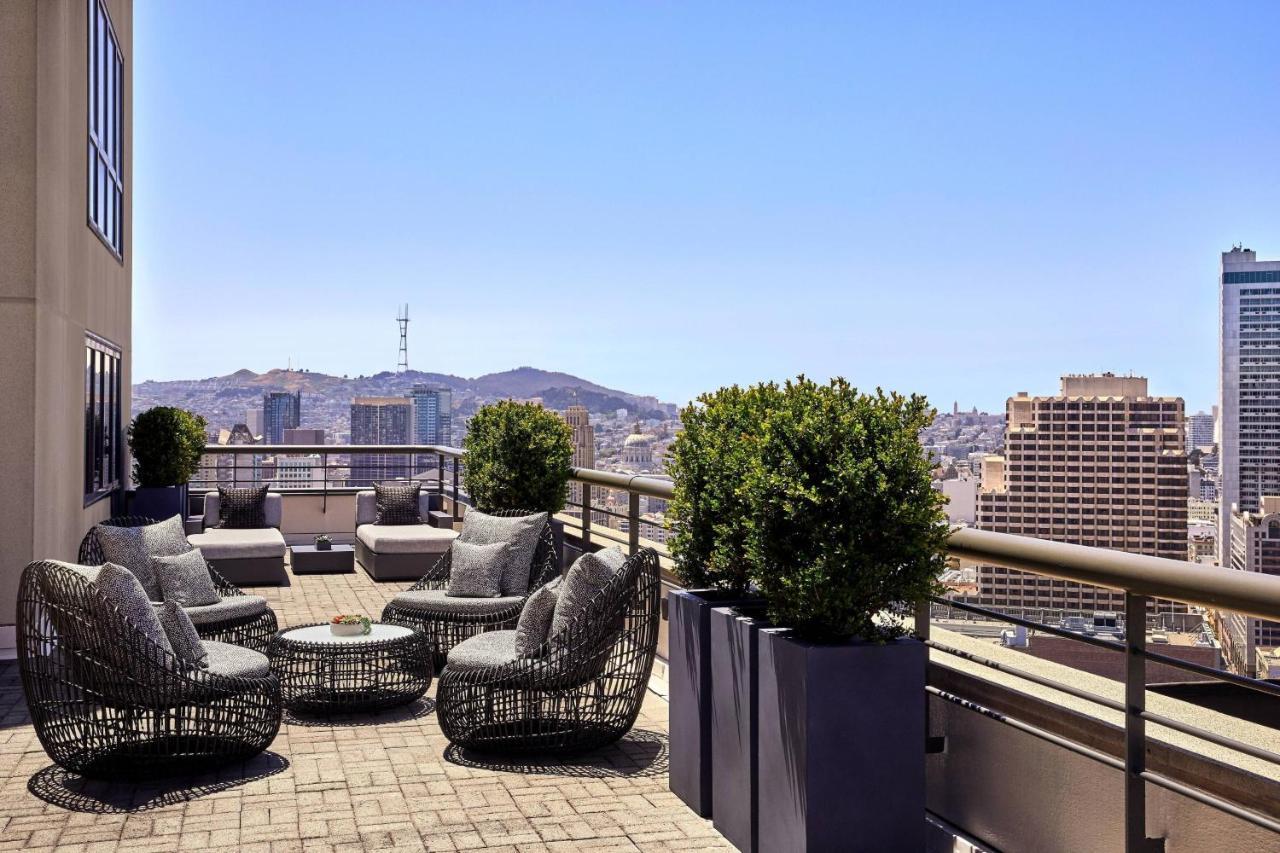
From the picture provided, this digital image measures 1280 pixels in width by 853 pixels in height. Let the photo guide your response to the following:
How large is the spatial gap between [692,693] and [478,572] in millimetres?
2961

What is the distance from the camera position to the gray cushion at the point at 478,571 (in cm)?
664

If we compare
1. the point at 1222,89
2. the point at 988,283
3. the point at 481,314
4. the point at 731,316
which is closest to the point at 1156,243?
the point at 988,283

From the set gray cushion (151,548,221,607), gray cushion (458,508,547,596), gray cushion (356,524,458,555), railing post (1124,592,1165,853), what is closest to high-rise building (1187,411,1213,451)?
gray cushion (356,524,458,555)

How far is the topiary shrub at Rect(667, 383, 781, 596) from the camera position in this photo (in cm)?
382

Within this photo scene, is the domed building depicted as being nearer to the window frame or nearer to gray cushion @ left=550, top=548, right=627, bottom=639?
Result: the window frame

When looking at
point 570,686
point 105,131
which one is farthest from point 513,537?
point 105,131

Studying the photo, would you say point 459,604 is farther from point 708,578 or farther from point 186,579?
point 708,578

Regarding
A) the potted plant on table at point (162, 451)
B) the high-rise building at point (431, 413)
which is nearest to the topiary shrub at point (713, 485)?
the potted plant on table at point (162, 451)

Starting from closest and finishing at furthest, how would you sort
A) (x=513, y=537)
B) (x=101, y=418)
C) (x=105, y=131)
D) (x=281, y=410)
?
(x=513, y=537) → (x=101, y=418) → (x=105, y=131) → (x=281, y=410)

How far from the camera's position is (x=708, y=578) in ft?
13.5

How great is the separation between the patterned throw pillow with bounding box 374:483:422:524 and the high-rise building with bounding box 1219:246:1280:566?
3317 centimetres

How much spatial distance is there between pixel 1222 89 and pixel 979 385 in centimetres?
7586

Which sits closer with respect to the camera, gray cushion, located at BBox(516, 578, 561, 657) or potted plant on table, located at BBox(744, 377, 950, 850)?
potted plant on table, located at BBox(744, 377, 950, 850)

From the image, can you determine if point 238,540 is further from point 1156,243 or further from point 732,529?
point 1156,243
